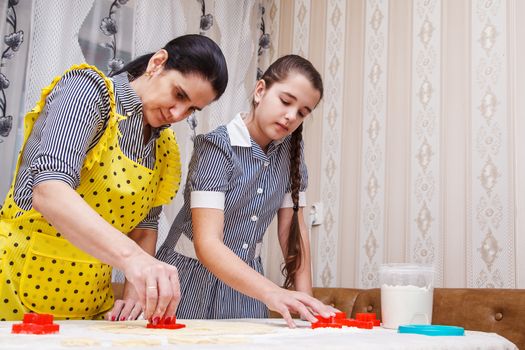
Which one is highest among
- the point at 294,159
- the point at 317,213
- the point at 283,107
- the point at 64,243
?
the point at 283,107

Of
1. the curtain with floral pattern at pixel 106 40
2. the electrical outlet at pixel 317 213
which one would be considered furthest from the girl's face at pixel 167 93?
the electrical outlet at pixel 317 213

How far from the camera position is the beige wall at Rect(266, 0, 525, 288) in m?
1.84

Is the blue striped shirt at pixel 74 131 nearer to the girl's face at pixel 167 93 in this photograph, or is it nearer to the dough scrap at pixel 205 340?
the girl's face at pixel 167 93

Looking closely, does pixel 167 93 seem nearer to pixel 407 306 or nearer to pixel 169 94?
pixel 169 94

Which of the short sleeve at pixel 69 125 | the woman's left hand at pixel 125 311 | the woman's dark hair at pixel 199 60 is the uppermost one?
the woman's dark hair at pixel 199 60

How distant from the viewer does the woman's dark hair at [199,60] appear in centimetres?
116

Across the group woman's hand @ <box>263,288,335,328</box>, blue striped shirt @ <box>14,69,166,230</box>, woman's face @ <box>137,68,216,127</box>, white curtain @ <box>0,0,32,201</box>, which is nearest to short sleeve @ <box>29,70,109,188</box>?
blue striped shirt @ <box>14,69,166,230</box>

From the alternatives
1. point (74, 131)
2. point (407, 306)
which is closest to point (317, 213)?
point (407, 306)

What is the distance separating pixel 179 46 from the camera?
1190mm

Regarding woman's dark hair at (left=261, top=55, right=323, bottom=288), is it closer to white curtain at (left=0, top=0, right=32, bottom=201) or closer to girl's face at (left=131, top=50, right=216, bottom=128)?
girl's face at (left=131, top=50, right=216, bottom=128)

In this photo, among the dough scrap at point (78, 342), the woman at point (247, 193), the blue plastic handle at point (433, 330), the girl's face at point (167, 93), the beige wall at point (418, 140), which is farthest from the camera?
the beige wall at point (418, 140)

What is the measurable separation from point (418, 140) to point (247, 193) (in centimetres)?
97

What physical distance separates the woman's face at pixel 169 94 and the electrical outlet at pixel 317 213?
4.20 feet

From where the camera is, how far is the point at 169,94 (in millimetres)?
1158
